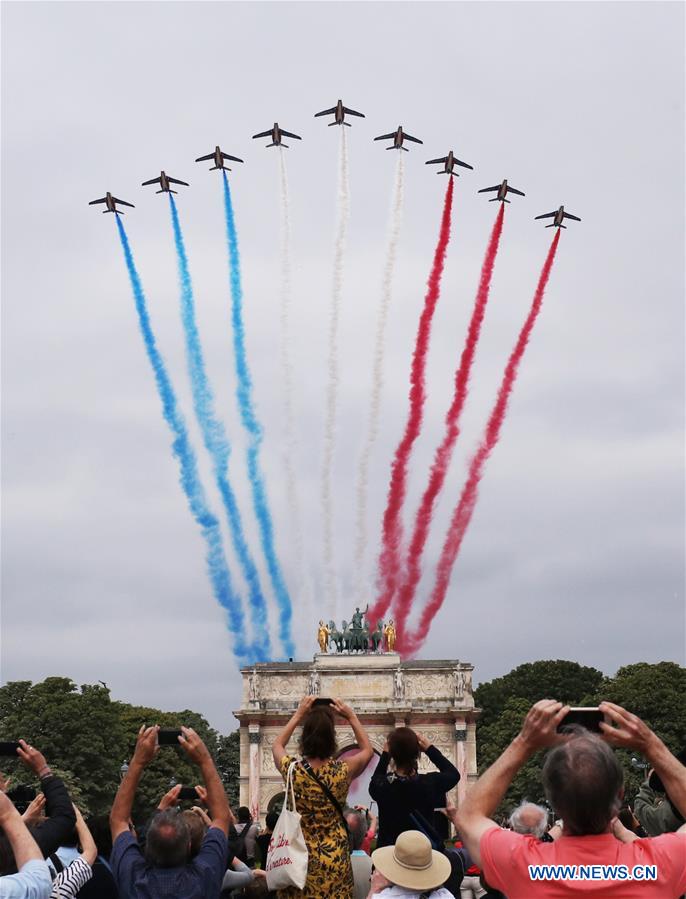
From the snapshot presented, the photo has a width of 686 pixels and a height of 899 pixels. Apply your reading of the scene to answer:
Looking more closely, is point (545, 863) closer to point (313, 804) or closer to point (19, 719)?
point (313, 804)

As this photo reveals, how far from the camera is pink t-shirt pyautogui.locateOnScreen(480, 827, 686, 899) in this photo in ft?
18.7

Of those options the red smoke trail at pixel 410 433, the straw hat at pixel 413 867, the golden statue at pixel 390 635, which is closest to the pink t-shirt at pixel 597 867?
the straw hat at pixel 413 867

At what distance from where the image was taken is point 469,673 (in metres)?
85.9

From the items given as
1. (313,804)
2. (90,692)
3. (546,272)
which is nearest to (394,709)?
(90,692)

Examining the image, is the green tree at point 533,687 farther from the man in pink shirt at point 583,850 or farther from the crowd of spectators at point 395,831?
the man in pink shirt at point 583,850

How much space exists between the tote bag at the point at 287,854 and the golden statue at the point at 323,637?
3087 inches

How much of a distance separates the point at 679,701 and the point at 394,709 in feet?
65.9

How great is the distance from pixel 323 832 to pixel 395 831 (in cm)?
119

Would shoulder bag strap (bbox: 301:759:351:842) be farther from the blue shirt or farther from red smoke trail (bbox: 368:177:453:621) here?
red smoke trail (bbox: 368:177:453:621)

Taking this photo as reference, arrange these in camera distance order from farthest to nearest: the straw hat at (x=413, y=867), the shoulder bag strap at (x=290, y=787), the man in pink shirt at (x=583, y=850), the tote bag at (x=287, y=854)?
1. the shoulder bag strap at (x=290, y=787)
2. the tote bag at (x=287, y=854)
3. the straw hat at (x=413, y=867)
4. the man in pink shirt at (x=583, y=850)

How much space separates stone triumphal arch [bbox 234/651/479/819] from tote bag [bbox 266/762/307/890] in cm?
7231

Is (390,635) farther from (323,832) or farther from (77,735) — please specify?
(323,832)

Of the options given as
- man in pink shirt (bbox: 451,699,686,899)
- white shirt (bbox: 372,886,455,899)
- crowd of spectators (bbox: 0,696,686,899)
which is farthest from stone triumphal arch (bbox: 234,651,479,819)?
man in pink shirt (bbox: 451,699,686,899)

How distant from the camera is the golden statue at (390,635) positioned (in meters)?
87.8
